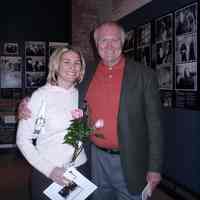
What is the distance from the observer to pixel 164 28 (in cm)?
376

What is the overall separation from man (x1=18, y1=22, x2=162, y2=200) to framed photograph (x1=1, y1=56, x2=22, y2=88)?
15.5 ft

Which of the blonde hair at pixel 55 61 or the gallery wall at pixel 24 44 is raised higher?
the gallery wall at pixel 24 44

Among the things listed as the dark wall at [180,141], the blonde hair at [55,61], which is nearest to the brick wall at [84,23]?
the dark wall at [180,141]

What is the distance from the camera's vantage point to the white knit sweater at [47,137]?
175 cm

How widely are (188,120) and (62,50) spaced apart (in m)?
1.99

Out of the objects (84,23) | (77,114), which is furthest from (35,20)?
(77,114)

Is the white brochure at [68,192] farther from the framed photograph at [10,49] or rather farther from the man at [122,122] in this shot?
the framed photograph at [10,49]

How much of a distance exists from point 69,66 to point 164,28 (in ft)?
7.35

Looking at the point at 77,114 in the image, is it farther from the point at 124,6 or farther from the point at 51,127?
the point at 124,6

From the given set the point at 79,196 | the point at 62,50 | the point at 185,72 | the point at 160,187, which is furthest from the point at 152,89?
the point at 160,187

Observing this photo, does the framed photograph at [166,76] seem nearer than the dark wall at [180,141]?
No

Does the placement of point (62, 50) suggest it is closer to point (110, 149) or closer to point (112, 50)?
point (112, 50)

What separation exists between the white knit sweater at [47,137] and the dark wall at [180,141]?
184 cm

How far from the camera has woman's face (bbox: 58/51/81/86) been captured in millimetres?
1814
